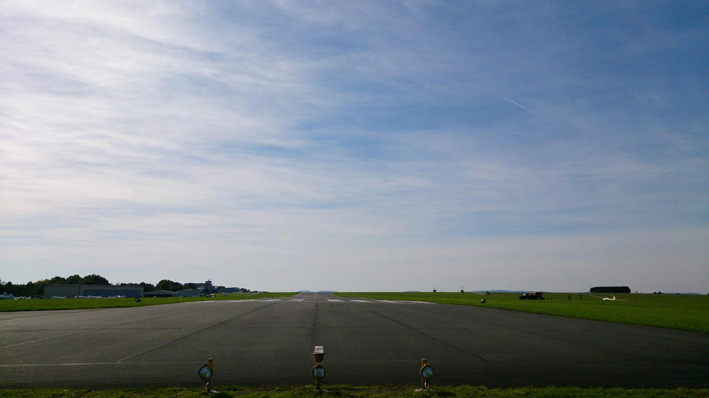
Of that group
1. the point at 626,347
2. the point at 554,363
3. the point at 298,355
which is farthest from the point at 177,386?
the point at 626,347

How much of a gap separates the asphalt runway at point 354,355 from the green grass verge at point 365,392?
81 centimetres

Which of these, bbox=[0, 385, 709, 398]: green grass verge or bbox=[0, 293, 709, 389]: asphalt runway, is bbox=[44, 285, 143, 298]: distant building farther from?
bbox=[0, 385, 709, 398]: green grass verge

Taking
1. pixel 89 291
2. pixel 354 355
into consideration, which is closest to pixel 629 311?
pixel 354 355

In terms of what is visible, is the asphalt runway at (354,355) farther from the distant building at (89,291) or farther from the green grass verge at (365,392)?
the distant building at (89,291)

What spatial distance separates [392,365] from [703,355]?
1217 centimetres

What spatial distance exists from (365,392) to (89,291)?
189578 millimetres

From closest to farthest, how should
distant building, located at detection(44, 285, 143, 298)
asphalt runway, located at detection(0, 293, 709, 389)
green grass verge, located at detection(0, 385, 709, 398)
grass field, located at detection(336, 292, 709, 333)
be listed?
green grass verge, located at detection(0, 385, 709, 398) → asphalt runway, located at detection(0, 293, 709, 389) → grass field, located at detection(336, 292, 709, 333) → distant building, located at detection(44, 285, 143, 298)

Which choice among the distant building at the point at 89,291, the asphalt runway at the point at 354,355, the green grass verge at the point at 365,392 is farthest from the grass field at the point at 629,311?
the distant building at the point at 89,291

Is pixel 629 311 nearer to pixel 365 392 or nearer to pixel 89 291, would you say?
pixel 365 392

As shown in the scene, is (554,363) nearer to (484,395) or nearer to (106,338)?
(484,395)

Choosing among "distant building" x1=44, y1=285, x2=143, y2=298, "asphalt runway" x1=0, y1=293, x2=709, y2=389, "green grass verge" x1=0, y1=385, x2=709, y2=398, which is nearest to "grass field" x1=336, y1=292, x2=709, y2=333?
"asphalt runway" x1=0, y1=293, x2=709, y2=389

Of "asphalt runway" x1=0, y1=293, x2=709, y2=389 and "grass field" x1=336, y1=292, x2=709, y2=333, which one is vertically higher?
"asphalt runway" x1=0, y1=293, x2=709, y2=389

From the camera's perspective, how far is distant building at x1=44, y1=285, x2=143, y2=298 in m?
158

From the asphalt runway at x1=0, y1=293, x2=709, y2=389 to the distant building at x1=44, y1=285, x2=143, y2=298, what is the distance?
500ft
